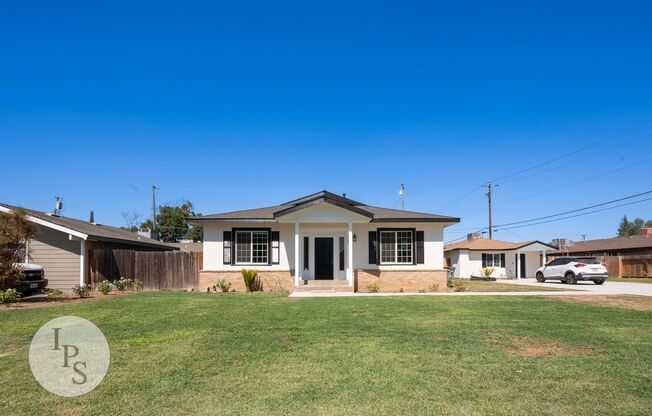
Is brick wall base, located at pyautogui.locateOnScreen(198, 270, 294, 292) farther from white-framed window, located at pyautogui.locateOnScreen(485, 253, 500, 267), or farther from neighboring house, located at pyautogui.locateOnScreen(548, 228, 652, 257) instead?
neighboring house, located at pyautogui.locateOnScreen(548, 228, 652, 257)

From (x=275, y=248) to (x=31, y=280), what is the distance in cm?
930

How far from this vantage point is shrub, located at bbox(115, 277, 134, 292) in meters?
19.3

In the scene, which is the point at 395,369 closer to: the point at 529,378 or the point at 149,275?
the point at 529,378

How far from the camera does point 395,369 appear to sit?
6.14m

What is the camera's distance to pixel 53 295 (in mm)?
16766

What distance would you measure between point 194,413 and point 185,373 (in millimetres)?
1505

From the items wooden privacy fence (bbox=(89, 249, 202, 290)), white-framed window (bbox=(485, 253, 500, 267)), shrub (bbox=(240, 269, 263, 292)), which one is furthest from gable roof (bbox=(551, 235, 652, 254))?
wooden privacy fence (bbox=(89, 249, 202, 290))

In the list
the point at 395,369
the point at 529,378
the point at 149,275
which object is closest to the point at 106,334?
the point at 395,369

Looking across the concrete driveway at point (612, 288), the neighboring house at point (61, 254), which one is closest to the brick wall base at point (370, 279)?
the neighboring house at point (61, 254)

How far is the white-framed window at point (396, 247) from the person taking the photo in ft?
68.6

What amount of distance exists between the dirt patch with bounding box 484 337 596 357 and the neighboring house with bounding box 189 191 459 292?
1174 cm

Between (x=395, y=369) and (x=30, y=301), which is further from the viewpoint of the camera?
(x=30, y=301)

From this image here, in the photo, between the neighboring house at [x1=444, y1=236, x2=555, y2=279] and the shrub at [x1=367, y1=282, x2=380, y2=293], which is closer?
the shrub at [x1=367, y1=282, x2=380, y2=293]

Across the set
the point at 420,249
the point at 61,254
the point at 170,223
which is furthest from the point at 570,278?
the point at 170,223
